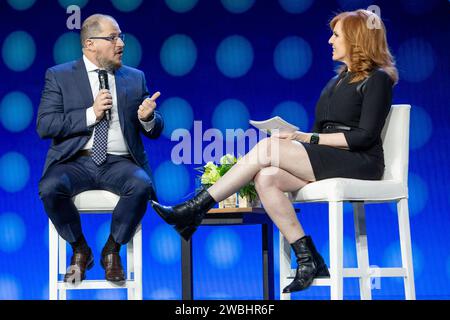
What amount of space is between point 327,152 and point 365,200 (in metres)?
0.25

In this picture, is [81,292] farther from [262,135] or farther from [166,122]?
[262,135]

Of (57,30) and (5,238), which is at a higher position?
(57,30)

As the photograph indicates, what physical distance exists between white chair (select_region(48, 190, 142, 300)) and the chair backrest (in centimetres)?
114

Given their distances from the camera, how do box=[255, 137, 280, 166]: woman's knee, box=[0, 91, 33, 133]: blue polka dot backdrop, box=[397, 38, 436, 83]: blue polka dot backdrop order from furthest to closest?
box=[0, 91, 33, 133]: blue polka dot backdrop < box=[397, 38, 436, 83]: blue polka dot backdrop < box=[255, 137, 280, 166]: woman's knee

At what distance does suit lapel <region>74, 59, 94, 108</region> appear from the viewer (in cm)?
375

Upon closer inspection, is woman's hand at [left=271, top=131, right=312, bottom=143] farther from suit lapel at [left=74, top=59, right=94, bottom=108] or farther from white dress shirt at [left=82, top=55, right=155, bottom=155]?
suit lapel at [left=74, top=59, right=94, bottom=108]

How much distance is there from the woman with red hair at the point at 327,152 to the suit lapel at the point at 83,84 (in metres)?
0.71

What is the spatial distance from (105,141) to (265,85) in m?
1.80

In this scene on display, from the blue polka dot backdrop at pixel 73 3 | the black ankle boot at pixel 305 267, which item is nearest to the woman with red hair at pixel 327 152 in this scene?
the black ankle boot at pixel 305 267

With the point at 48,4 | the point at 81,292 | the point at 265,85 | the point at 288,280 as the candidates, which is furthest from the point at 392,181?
the point at 48,4

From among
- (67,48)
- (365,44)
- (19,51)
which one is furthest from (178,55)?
(365,44)

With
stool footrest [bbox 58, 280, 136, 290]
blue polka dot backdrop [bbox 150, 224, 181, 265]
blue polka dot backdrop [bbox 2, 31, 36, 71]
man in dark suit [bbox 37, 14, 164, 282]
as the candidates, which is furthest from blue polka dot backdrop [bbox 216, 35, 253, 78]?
stool footrest [bbox 58, 280, 136, 290]

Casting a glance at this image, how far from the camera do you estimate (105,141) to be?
144 inches

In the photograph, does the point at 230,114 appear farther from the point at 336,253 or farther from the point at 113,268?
the point at 336,253
